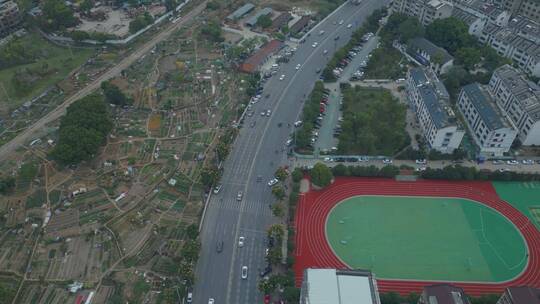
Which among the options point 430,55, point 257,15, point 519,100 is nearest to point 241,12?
point 257,15

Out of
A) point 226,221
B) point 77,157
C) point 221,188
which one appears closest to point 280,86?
point 221,188

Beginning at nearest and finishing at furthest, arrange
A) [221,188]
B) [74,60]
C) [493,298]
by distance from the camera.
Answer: [493,298], [221,188], [74,60]

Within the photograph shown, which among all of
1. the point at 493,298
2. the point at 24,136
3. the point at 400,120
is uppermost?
the point at 400,120

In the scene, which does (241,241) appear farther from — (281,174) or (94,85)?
(94,85)

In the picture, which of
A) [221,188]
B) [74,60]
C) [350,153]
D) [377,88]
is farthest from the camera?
[74,60]

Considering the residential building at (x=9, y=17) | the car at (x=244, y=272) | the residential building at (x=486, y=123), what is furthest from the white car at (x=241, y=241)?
the residential building at (x=9, y=17)

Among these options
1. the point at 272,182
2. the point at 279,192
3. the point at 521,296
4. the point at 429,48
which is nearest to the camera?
the point at 521,296

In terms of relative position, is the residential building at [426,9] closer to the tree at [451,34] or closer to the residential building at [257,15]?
the tree at [451,34]

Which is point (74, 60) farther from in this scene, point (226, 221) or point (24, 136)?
point (226, 221)
